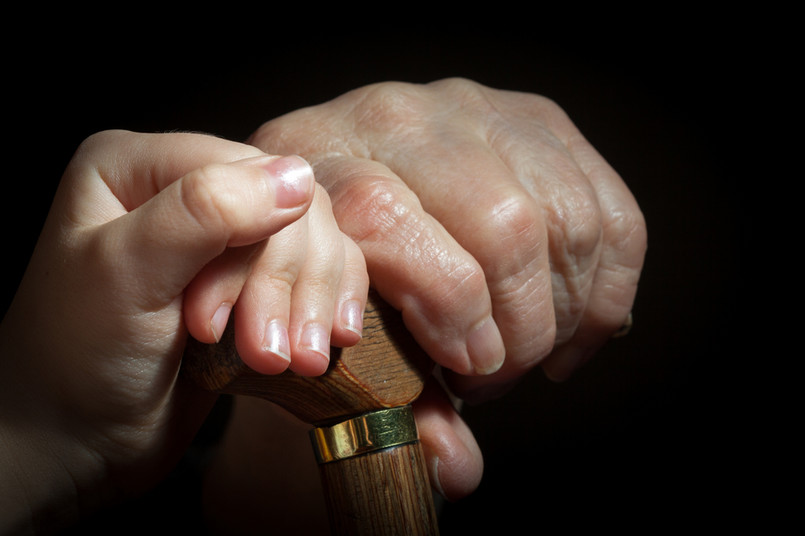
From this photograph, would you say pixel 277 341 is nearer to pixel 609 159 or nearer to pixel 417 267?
pixel 417 267

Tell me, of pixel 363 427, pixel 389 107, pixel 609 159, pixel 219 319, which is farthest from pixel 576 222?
pixel 609 159

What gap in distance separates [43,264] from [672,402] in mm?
1369

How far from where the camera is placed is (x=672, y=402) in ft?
5.37

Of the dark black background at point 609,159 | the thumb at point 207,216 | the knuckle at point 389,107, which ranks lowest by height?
the dark black background at point 609,159

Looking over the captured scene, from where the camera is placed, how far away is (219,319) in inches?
22.0

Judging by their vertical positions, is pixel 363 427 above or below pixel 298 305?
below

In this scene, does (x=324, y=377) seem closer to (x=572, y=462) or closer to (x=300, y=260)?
(x=300, y=260)

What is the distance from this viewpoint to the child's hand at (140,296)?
52 centimetres

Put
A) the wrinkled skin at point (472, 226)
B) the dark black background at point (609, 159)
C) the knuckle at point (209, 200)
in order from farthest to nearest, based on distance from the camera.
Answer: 1. the dark black background at point (609, 159)
2. the wrinkled skin at point (472, 226)
3. the knuckle at point (209, 200)

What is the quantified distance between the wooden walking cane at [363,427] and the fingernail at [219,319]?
0.07m

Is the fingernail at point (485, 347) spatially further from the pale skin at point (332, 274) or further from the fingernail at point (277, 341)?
the fingernail at point (277, 341)

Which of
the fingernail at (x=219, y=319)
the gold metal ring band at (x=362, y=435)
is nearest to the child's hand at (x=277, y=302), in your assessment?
the fingernail at (x=219, y=319)

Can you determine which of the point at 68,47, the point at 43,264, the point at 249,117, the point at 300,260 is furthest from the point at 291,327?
the point at 249,117

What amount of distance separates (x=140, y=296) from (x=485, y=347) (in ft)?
1.13
